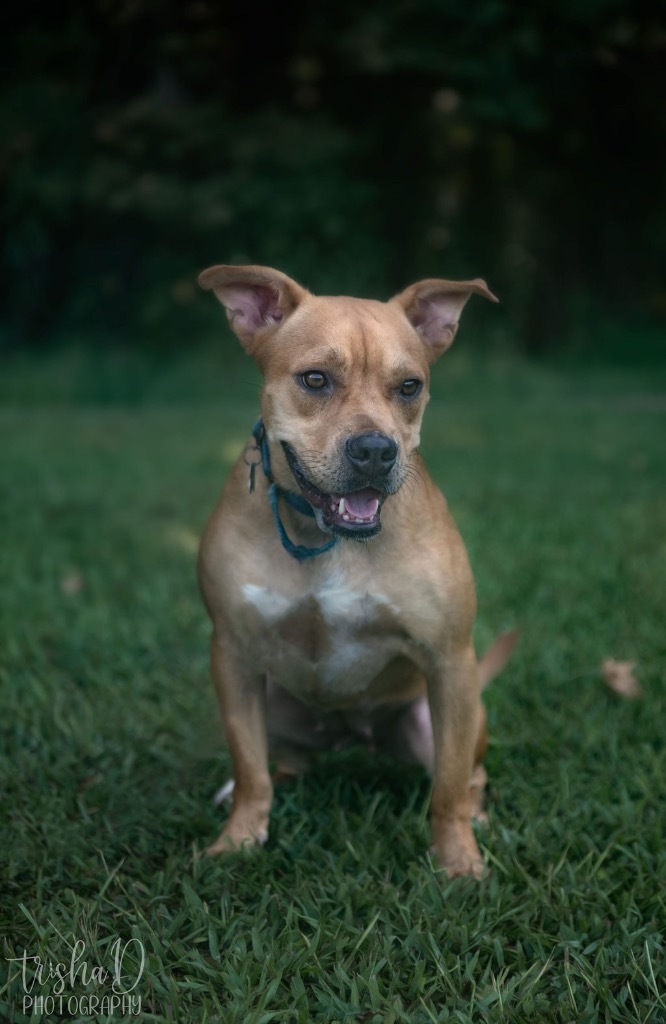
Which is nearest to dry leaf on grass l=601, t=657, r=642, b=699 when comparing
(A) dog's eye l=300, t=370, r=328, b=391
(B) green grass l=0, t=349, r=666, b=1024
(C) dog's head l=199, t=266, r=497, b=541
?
(B) green grass l=0, t=349, r=666, b=1024

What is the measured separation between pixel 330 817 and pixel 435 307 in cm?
146

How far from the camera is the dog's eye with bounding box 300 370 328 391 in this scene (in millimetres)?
2686

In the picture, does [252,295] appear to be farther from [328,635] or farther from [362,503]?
[328,635]

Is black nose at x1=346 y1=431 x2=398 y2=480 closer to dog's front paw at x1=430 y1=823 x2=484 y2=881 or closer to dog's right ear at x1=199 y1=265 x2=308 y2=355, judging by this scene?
dog's right ear at x1=199 y1=265 x2=308 y2=355

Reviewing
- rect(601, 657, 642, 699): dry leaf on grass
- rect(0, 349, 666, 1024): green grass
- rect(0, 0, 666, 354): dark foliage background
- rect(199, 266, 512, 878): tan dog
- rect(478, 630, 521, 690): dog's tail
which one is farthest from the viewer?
rect(0, 0, 666, 354): dark foliage background

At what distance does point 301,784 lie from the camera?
10.2 feet

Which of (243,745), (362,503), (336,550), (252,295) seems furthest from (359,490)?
(243,745)

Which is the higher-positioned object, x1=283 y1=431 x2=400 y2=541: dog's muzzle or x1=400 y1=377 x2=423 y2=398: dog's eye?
x1=400 y1=377 x2=423 y2=398: dog's eye

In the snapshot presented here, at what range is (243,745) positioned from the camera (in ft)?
9.33

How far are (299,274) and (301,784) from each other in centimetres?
1225

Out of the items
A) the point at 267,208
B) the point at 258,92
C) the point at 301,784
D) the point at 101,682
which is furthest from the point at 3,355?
the point at 301,784

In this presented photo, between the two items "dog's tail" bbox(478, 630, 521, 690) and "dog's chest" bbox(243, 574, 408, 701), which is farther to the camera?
"dog's tail" bbox(478, 630, 521, 690)

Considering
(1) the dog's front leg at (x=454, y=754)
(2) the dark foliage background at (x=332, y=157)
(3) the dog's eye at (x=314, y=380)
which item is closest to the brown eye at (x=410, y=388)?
(3) the dog's eye at (x=314, y=380)

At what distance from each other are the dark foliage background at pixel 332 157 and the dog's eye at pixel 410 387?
38.1 feet
